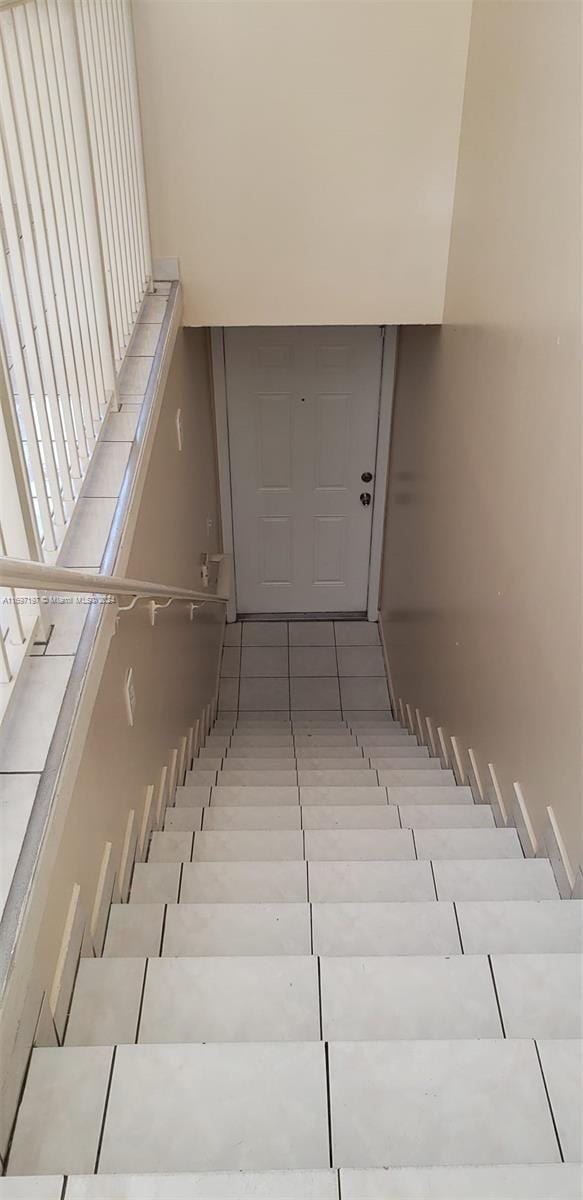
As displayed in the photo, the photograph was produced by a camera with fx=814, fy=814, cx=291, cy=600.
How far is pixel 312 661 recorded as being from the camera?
5.22 metres

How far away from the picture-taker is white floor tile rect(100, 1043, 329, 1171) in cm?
116

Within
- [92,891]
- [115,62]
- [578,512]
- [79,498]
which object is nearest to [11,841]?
[92,891]

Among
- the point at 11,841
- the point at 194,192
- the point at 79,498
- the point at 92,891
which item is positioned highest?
the point at 194,192

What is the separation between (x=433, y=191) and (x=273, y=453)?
2061mm

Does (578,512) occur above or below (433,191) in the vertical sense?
below

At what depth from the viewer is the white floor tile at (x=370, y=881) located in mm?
1908

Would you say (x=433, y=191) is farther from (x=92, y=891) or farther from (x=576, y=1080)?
(x=576, y=1080)

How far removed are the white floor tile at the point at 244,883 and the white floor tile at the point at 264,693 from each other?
2904 millimetres

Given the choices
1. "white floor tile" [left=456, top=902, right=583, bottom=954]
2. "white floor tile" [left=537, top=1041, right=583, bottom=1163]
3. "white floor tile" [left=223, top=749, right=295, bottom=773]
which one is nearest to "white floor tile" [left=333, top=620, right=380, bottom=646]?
"white floor tile" [left=223, top=749, right=295, bottom=773]

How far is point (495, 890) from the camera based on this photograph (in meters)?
1.95

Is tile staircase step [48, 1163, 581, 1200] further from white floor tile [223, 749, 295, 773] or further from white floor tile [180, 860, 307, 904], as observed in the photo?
white floor tile [223, 749, 295, 773]

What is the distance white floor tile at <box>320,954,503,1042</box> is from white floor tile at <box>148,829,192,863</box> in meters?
0.73

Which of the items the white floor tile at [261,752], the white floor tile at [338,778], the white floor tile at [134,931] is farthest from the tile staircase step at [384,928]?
the white floor tile at [261,752]

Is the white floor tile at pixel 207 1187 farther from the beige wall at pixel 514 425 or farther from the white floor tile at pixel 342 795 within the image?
the white floor tile at pixel 342 795
